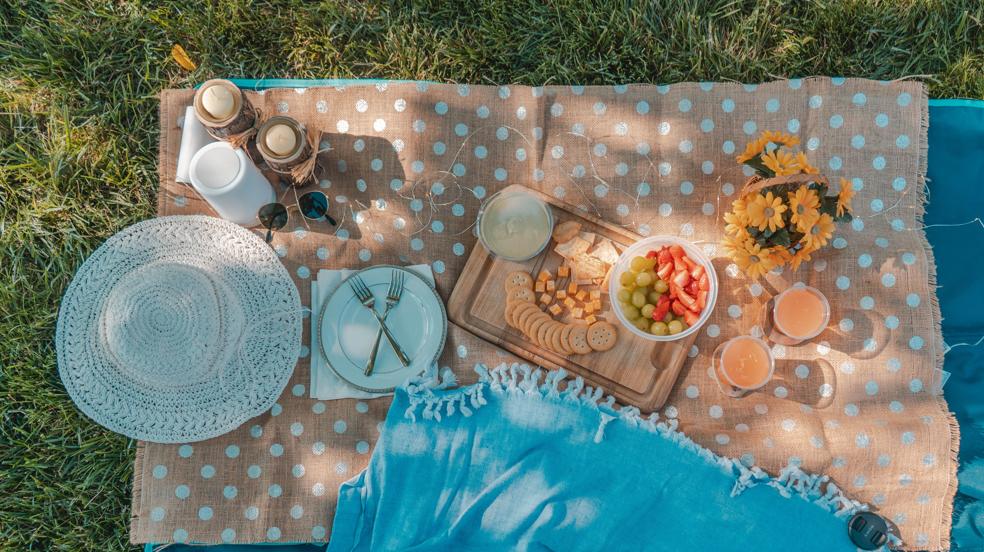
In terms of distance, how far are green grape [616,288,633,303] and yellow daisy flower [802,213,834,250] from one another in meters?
0.49

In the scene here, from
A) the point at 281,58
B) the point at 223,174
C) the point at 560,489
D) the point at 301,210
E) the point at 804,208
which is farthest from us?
the point at 281,58

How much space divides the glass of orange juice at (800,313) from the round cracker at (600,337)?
0.51 metres

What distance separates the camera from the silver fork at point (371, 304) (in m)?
1.99

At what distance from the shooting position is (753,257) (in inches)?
73.0

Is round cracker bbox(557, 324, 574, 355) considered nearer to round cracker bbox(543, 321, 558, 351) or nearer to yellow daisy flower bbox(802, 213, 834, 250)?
round cracker bbox(543, 321, 558, 351)

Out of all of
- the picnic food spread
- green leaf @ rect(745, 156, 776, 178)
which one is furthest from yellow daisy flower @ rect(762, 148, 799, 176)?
the picnic food spread

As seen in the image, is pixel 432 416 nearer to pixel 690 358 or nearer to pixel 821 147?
pixel 690 358

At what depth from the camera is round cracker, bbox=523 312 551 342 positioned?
1.99 metres

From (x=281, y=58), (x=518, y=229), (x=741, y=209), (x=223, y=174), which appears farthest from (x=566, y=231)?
(x=281, y=58)

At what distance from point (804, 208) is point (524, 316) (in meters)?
0.83

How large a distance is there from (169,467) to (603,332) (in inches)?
55.0

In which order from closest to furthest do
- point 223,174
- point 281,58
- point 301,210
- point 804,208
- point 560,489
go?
point 804,208 → point 223,174 → point 560,489 → point 301,210 → point 281,58

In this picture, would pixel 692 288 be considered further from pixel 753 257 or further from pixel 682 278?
pixel 753 257

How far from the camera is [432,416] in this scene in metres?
1.98
